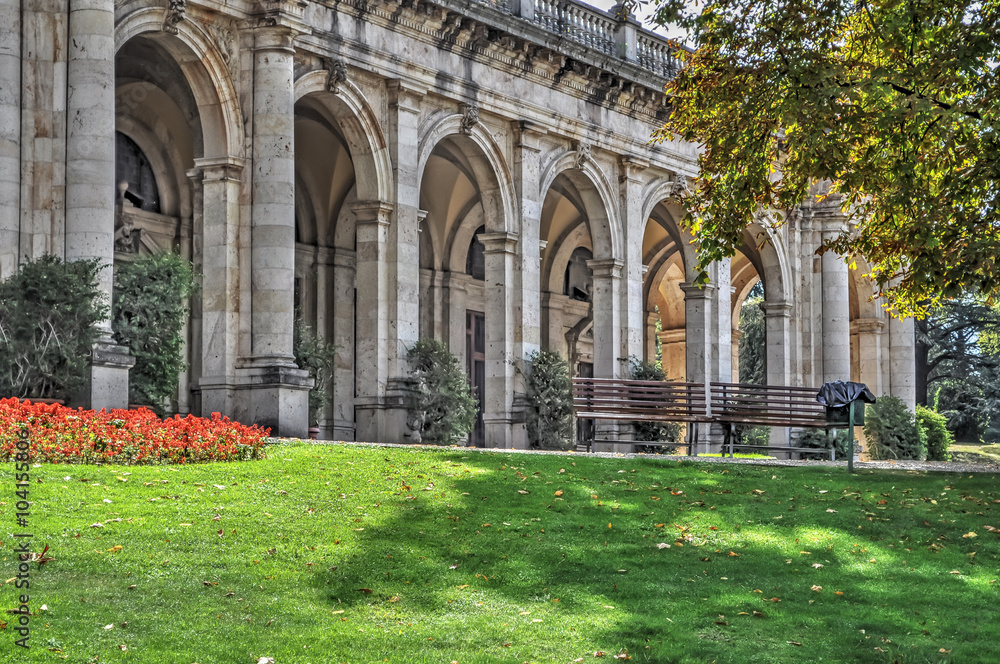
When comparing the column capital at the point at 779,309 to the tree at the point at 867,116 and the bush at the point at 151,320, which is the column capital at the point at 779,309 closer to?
the tree at the point at 867,116

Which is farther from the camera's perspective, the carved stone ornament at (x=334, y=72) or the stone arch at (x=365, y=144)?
the stone arch at (x=365, y=144)

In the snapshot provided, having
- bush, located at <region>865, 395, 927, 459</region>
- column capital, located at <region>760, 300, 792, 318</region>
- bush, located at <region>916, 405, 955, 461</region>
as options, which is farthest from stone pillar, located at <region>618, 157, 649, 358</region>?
bush, located at <region>916, 405, 955, 461</region>

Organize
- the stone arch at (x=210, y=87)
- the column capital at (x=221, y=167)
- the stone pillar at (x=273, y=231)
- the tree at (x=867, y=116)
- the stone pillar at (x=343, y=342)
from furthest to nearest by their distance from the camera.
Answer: the stone pillar at (x=343, y=342)
the column capital at (x=221, y=167)
the stone arch at (x=210, y=87)
the stone pillar at (x=273, y=231)
the tree at (x=867, y=116)

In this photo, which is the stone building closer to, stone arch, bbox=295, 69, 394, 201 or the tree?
stone arch, bbox=295, 69, 394, 201

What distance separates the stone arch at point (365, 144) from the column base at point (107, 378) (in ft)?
23.4

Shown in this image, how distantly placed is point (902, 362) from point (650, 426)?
48.7ft

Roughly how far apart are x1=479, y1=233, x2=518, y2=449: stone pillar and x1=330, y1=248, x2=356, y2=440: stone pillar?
9.97 ft

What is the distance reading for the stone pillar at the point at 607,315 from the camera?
2853 centimetres

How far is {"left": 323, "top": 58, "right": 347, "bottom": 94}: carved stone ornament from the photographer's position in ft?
72.9

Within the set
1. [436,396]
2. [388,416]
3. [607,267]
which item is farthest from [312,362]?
[607,267]

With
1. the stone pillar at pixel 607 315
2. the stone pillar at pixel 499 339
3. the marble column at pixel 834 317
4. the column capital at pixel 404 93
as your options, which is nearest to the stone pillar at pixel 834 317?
the marble column at pixel 834 317

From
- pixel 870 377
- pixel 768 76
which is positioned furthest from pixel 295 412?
pixel 870 377

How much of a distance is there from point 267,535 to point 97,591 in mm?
1992

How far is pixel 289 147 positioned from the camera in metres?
20.6
